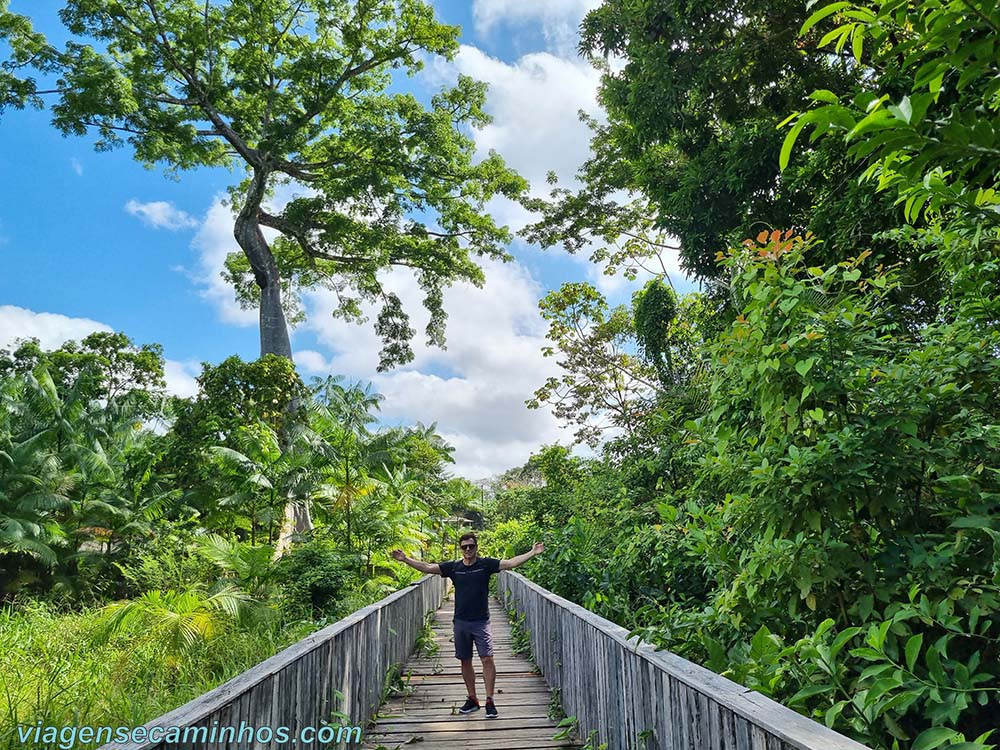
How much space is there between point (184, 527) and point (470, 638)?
14365mm

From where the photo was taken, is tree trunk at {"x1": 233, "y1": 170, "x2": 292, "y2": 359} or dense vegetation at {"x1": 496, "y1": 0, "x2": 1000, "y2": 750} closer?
dense vegetation at {"x1": 496, "y1": 0, "x2": 1000, "y2": 750}

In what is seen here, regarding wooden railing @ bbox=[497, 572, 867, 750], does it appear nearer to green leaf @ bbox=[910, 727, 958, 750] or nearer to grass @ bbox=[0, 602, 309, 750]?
green leaf @ bbox=[910, 727, 958, 750]

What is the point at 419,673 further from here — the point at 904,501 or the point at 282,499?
the point at 282,499

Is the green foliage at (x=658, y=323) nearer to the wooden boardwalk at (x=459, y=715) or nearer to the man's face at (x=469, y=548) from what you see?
the wooden boardwalk at (x=459, y=715)

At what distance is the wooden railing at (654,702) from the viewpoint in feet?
5.61

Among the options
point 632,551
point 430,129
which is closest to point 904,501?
point 632,551

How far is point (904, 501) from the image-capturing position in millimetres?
2371

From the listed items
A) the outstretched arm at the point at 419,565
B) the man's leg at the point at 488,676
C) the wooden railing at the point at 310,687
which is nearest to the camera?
the wooden railing at the point at 310,687

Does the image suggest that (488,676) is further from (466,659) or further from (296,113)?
(296,113)

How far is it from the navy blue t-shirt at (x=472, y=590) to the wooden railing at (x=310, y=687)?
75 centimetres

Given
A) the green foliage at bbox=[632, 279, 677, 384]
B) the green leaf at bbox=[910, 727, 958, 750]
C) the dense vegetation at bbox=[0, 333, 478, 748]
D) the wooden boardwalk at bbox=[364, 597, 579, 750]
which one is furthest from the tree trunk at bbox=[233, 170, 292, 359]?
the green leaf at bbox=[910, 727, 958, 750]

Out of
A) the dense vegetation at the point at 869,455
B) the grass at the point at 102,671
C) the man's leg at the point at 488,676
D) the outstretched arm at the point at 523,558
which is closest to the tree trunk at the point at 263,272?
the grass at the point at 102,671

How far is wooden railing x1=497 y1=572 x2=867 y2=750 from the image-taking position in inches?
67.3

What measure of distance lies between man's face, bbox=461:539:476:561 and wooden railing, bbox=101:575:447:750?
3.04 ft
